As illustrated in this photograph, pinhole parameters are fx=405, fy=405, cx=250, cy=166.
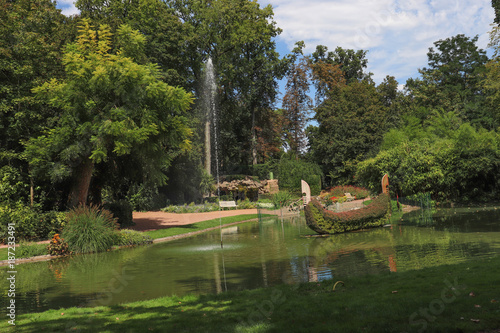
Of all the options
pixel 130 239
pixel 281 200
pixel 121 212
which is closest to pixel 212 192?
pixel 281 200

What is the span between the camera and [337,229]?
1828cm

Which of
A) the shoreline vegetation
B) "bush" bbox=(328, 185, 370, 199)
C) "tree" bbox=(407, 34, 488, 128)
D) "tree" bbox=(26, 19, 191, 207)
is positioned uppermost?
"tree" bbox=(407, 34, 488, 128)

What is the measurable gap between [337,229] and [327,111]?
3600 cm

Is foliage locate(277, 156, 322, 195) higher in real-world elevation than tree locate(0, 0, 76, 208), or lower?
lower

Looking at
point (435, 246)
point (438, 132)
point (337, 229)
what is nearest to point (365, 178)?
point (438, 132)

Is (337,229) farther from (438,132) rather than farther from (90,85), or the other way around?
(438,132)

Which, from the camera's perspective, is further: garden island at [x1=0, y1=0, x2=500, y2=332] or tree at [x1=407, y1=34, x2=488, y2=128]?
tree at [x1=407, y1=34, x2=488, y2=128]

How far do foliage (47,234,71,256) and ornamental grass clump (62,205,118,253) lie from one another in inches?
8.2

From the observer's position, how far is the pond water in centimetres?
1004

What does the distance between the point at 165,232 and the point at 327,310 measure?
17.8 meters

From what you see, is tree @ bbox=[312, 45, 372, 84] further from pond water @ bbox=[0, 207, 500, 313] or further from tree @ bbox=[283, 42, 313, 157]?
pond water @ bbox=[0, 207, 500, 313]

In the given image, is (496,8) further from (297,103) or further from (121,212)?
(121,212)

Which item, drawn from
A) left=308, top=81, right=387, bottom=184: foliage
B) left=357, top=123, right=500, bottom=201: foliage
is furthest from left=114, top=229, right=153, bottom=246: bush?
left=308, top=81, right=387, bottom=184: foliage

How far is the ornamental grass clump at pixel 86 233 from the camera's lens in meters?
18.0
